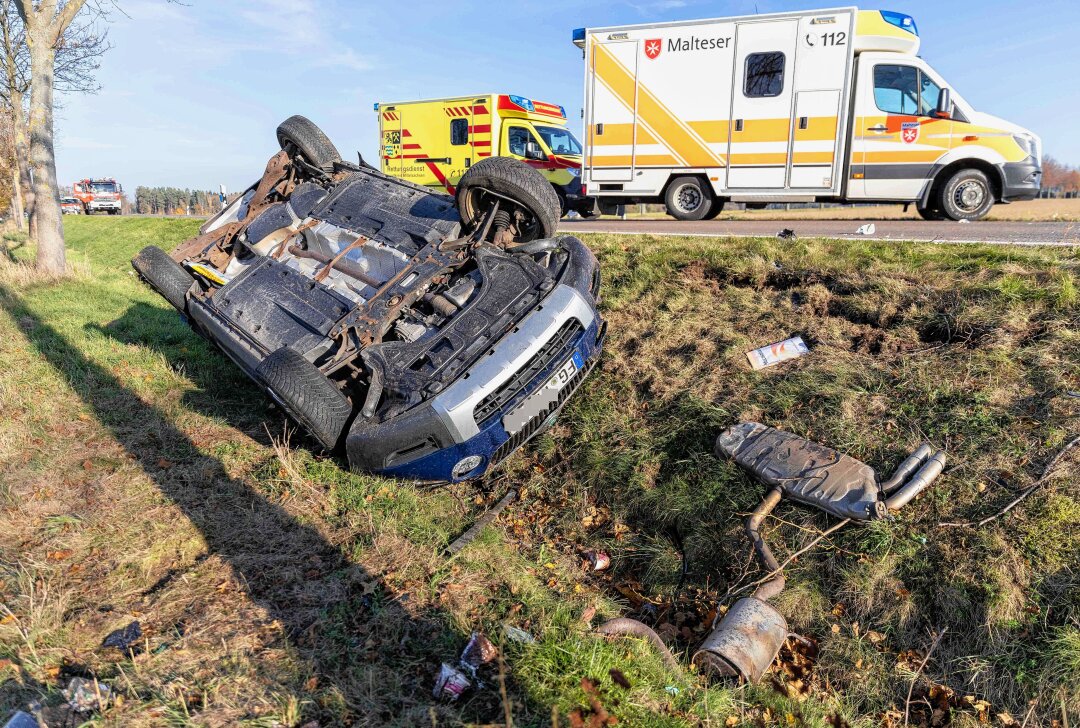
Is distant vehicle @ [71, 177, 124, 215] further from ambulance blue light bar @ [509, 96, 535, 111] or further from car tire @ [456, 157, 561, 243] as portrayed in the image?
car tire @ [456, 157, 561, 243]

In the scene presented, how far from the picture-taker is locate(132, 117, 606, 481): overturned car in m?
3.72

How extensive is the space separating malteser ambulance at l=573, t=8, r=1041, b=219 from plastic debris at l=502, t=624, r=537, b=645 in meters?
8.64

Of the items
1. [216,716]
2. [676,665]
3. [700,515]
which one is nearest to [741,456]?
[700,515]

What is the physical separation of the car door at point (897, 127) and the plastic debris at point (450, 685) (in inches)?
Result: 371

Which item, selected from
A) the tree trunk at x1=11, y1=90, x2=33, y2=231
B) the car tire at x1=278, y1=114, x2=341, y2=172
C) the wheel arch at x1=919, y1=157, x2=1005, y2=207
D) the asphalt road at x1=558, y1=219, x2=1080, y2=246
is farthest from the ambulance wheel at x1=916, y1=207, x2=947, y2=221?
the tree trunk at x1=11, y1=90, x2=33, y2=231

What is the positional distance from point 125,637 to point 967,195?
34.3 feet

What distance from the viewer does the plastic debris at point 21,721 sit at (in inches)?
83.4

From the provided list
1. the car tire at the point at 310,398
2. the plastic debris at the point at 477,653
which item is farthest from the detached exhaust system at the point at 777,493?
the car tire at the point at 310,398

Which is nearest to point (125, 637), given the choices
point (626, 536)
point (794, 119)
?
point (626, 536)

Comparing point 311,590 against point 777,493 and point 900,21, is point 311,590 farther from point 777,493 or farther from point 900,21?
Result: point 900,21

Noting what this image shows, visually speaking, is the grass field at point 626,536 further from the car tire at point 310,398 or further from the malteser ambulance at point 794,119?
the malteser ambulance at point 794,119

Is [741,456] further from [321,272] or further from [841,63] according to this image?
[841,63]

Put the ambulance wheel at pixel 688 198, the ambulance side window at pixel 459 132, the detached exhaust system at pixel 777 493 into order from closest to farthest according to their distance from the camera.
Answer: the detached exhaust system at pixel 777 493 → the ambulance wheel at pixel 688 198 → the ambulance side window at pixel 459 132

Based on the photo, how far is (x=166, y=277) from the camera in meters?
5.22
